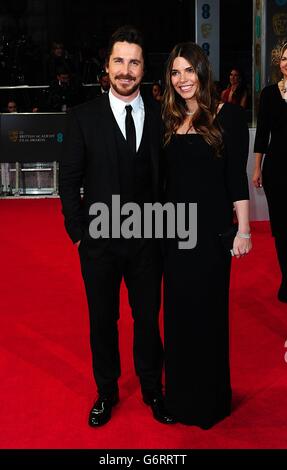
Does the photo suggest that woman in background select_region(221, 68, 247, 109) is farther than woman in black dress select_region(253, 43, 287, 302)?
Yes

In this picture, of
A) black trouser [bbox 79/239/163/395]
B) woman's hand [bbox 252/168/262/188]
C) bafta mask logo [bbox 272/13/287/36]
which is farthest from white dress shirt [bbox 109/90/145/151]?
bafta mask logo [bbox 272/13/287/36]

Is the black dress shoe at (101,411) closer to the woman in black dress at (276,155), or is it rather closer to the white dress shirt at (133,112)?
the white dress shirt at (133,112)

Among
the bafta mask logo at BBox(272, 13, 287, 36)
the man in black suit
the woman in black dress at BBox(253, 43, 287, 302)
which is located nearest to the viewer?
the man in black suit

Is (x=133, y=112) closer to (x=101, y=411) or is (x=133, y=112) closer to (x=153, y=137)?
(x=153, y=137)

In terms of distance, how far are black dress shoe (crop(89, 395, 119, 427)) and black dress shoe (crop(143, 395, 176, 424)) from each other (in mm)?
173

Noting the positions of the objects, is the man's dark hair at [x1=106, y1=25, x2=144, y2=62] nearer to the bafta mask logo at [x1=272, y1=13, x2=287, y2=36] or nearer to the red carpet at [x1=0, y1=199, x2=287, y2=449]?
the red carpet at [x1=0, y1=199, x2=287, y2=449]

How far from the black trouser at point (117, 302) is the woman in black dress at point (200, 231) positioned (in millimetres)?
84

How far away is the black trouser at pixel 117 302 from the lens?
2572mm

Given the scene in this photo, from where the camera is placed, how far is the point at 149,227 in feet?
8.38

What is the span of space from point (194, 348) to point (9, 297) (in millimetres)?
2163

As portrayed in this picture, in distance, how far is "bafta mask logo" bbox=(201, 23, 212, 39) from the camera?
1248cm

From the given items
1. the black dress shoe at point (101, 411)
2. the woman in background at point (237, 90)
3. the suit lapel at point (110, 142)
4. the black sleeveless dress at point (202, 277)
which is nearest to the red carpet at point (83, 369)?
the black dress shoe at point (101, 411)

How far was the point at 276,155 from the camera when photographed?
4004 mm
